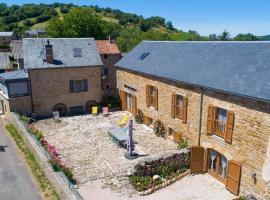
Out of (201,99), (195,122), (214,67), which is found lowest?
(195,122)

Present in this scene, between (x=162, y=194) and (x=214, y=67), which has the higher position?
(x=214, y=67)

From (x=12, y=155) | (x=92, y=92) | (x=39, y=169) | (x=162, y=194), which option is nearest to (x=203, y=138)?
(x=162, y=194)

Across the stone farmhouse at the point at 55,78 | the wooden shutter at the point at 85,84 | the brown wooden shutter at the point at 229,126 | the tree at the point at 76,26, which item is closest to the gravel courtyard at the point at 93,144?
the stone farmhouse at the point at 55,78

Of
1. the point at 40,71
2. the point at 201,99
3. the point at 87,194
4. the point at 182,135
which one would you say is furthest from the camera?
the point at 40,71

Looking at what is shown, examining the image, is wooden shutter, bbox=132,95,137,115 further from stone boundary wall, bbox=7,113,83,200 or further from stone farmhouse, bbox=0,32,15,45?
stone farmhouse, bbox=0,32,15,45

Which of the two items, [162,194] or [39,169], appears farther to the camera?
[39,169]

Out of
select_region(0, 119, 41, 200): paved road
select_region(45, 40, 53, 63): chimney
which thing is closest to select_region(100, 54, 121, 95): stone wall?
select_region(45, 40, 53, 63): chimney

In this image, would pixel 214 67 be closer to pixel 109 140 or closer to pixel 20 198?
pixel 109 140
